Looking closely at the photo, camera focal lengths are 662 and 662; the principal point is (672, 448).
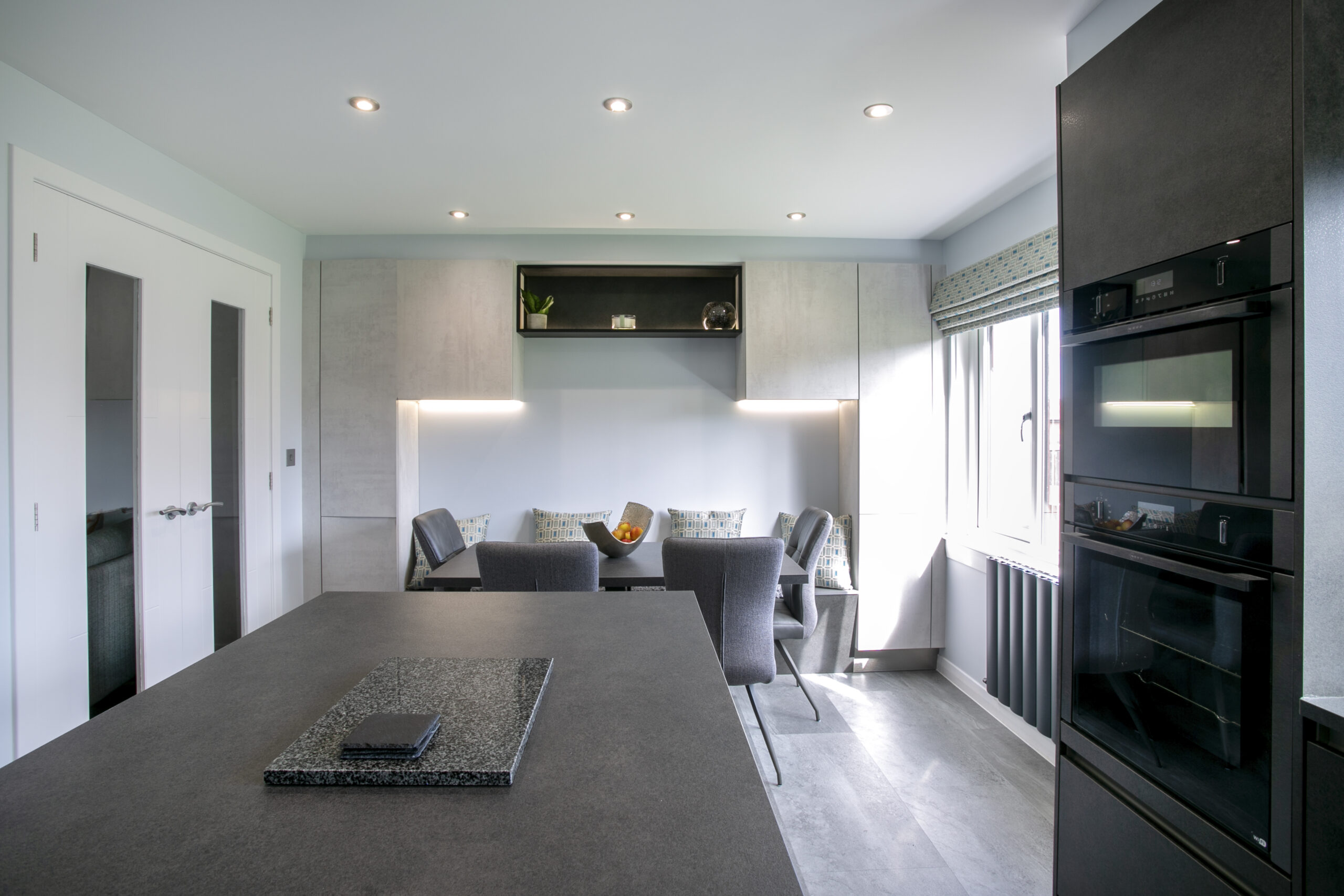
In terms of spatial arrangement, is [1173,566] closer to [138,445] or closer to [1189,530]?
[1189,530]

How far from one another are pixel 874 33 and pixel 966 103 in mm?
572

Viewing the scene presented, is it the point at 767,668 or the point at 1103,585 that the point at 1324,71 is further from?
the point at 767,668

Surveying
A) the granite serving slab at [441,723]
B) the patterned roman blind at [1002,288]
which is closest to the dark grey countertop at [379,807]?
the granite serving slab at [441,723]

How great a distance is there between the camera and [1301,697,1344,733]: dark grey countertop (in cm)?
101

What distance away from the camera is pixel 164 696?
0.92 m

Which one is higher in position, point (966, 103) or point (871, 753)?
point (966, 103)

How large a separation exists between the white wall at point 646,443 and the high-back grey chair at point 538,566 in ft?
5.38

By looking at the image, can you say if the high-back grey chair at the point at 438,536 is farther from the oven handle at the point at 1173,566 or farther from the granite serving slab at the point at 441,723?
the oven handle at the point at 1173,566

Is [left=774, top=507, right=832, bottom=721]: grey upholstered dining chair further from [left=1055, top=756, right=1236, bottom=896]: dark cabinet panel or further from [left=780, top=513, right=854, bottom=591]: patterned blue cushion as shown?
[left=1055, top=756, right=1236, bottom=896]: dark cabinet panel

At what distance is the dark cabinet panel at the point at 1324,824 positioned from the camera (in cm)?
103

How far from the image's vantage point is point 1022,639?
115 inches

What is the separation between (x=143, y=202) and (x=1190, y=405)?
133 inches

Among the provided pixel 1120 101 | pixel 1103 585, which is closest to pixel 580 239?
pixel 1120 101

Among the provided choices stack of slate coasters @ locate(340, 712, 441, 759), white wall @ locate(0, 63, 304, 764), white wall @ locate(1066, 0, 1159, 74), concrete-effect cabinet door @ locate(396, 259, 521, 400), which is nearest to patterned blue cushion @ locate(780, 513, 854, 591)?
concrete-effect cabinet door @ locate(396, 259, 521, 400)
